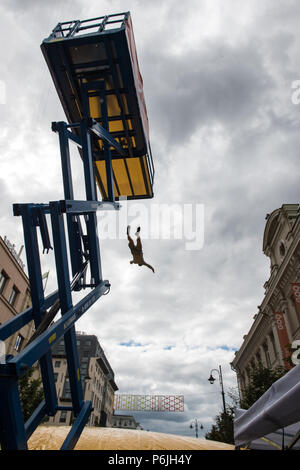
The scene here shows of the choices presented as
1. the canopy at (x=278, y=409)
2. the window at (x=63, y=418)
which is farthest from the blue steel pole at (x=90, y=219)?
the window at (x=63, y=418)

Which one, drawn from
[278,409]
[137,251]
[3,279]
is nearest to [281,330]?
[137,251]

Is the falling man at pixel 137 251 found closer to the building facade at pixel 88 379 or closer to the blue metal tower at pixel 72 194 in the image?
the blue metal tower at pixel 72 194

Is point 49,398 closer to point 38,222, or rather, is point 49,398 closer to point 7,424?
point 7,424

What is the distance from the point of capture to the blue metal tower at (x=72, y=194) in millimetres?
3312

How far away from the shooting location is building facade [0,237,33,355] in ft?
66.3

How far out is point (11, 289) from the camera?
21359 millimetres

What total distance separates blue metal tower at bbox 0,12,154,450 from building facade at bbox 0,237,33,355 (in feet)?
49.1

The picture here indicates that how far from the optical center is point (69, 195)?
5.25 metres

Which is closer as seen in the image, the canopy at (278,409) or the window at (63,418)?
the canopy at (278,409)

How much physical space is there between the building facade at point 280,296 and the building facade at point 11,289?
17.9m

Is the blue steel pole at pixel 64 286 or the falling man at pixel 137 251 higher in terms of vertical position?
the falling man at pixel 137 251

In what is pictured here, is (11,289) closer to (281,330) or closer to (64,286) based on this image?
(64,286)

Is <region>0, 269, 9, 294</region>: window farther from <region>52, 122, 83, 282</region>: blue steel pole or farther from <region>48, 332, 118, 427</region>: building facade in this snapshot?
<region>48, 332, 118, 427</region>: building facade

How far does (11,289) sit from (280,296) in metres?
20.8
